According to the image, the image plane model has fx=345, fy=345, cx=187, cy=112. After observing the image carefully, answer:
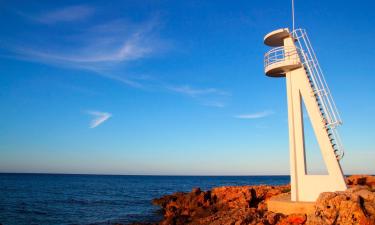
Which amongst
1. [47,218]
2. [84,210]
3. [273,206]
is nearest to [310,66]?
[273,206]

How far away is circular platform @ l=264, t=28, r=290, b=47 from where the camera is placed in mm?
18906

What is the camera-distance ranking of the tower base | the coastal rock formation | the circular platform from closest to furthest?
the tower base → the circular platform → the coastal rock formation

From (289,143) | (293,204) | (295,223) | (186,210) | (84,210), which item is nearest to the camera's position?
(295,223)

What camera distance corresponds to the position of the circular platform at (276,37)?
62.0 ft

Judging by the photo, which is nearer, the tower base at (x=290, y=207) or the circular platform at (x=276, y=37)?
the tower base at (x=290, y=207)

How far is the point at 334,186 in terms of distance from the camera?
17281 millimetres

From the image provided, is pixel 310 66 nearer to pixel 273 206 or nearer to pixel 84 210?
pixel 273 206

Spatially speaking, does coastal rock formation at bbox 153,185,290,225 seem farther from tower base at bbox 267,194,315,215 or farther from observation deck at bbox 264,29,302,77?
observation deck at bbox 264,29,302,77

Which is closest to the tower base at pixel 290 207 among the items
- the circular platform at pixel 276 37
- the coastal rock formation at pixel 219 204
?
the coastal rock formation at pixel 219 204

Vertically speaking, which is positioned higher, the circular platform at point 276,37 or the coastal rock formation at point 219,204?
the circular platform at point 276,37

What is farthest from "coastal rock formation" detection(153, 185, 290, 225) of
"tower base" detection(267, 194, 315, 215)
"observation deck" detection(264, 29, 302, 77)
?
"observation deck" detection(264, 29, 302, 77)

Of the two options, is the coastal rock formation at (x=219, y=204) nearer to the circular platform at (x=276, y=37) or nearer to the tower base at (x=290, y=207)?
the tower base at (x=290, y=207)

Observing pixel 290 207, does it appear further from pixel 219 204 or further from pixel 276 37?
pixel 219 204

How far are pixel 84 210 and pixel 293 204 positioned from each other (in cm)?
2827
